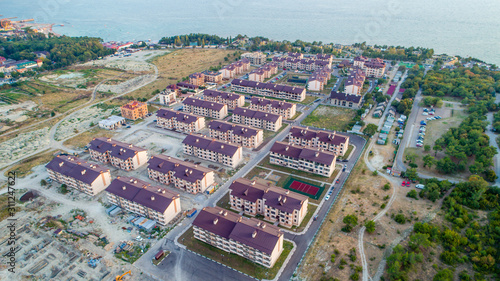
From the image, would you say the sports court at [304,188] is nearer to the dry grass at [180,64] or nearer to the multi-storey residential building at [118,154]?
the multi-storey residential building at [118,154]

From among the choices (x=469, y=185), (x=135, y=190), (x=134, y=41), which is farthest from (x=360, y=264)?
(x=134, y=41)

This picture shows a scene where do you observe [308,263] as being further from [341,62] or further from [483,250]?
[341,62]

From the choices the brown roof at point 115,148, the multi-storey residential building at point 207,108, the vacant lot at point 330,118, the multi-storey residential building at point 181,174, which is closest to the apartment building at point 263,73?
the vacant lot at point 330,118

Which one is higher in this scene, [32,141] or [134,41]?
[134,41]

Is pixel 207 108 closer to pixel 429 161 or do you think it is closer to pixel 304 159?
pixel 304 159

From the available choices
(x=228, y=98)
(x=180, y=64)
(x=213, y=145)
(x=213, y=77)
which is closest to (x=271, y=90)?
(x=228, y=98)

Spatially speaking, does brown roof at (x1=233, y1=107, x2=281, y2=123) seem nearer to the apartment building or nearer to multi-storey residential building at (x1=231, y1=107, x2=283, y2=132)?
multi-storey residential building at (x1=231, y1=107, x2=283, y2=132)

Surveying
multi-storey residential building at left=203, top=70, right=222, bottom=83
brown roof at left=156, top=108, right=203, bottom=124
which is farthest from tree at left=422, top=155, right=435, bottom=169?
multi-storey residential building at left=203, top=70, right=222, bottom=83
